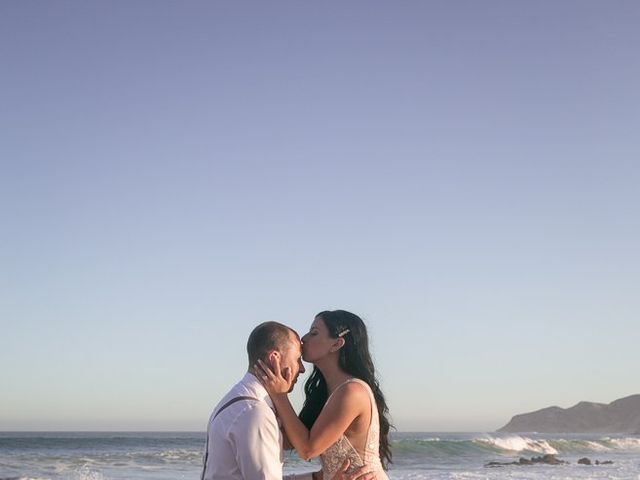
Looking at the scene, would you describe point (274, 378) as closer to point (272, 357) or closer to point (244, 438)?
point (272, 357)

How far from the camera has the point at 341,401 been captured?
15.9 ft

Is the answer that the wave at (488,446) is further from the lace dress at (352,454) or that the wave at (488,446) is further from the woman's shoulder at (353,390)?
the woman's shoulder at (353,390)

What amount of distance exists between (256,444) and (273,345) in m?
0.61

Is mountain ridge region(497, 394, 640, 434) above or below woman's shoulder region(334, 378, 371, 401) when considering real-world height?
above

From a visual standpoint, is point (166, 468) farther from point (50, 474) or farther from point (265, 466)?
point (265, 466)

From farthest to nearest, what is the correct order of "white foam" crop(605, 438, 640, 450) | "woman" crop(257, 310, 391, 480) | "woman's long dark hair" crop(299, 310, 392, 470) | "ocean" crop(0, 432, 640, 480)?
"white foam" crop(605, 438, 640, 450) < "ocean" crop(0, 432, 640, 480) < "woman's long dark hair" crop(299, 310, 392, 470) < "woman" crop(257, 310, 391, 480)

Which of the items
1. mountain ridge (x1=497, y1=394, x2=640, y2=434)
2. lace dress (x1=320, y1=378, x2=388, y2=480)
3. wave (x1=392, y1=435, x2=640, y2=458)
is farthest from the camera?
mountain ridge (x1=497, y1=394, x2=640, y2=434)

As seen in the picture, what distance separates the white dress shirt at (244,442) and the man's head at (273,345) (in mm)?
309

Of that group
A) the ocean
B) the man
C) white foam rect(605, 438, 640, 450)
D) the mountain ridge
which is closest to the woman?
the man

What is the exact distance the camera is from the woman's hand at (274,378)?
13.3 ft

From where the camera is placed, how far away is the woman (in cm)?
478

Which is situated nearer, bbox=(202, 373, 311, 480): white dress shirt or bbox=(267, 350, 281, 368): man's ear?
bbox=(202, 373, 311, 480): white dress shirt

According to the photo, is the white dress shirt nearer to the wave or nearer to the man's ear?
the man's ear

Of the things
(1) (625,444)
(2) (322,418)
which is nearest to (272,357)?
(2) (322,418)
